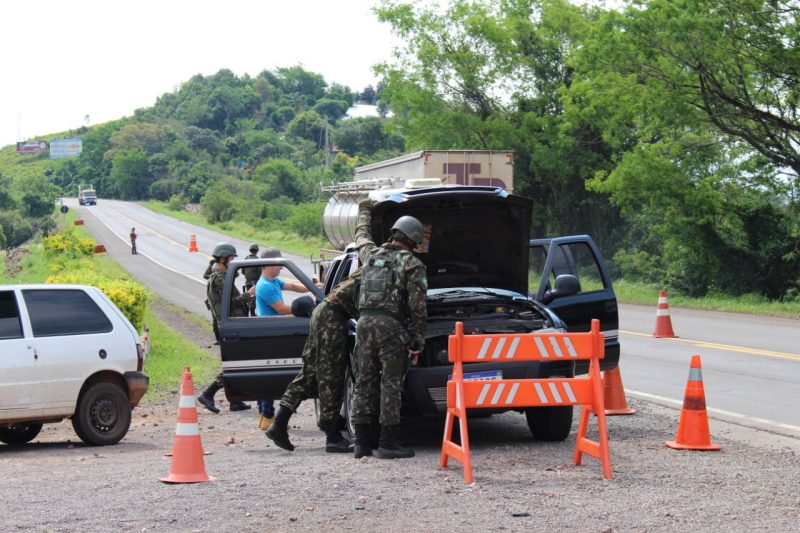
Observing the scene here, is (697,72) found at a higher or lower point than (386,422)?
higher

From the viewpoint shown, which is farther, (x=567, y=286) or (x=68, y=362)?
(x=68, y=362)

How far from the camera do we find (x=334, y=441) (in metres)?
9.53

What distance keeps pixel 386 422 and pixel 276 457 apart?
1174 mm

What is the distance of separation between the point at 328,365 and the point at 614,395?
3.72 meters

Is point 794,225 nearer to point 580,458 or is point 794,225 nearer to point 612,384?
point 612,384

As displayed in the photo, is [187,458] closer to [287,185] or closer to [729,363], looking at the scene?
[729,363]

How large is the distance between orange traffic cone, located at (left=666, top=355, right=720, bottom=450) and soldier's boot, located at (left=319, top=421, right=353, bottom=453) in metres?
2.66

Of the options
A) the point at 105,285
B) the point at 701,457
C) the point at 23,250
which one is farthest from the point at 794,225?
the point at 23,250

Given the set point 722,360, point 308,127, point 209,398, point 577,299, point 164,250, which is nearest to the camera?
point 577,299

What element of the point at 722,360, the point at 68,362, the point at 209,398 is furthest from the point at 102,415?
the point at 722,360

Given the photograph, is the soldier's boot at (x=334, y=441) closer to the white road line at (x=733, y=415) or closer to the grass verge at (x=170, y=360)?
the white road line at (x=733, y=415)

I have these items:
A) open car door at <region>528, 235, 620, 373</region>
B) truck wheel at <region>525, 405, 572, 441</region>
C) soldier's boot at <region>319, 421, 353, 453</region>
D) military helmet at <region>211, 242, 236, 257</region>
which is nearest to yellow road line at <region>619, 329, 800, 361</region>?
open car door at <region>528, 235, 620, 373</region>

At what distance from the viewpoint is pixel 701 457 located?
Result: 897cm

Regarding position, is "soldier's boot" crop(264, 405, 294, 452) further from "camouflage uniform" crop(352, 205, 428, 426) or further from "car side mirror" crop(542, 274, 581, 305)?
"car side mirror" crop(542, 274, 581, 305)
